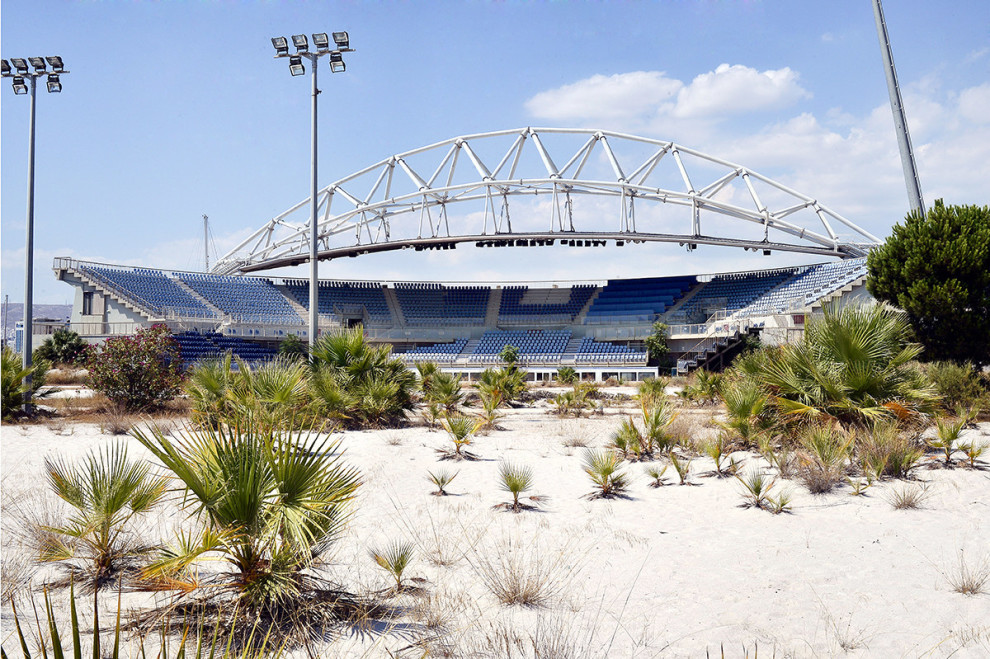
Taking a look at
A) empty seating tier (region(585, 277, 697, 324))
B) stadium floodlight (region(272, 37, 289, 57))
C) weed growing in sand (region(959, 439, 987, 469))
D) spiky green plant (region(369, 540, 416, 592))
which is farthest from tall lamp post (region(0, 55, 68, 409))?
empty seating tier (region(585, 277, 697, 324))

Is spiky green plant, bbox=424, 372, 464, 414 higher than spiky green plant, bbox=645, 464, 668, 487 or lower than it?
higher

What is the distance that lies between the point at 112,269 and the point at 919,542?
4783cm

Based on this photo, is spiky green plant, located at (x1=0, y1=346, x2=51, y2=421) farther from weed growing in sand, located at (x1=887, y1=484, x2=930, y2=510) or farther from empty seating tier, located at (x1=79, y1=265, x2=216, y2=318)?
empty seating tier, located at (x1=79, y1=265, x2=216, y2=318)

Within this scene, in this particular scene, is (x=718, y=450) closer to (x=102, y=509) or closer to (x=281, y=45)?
A: (x=102, y=509)

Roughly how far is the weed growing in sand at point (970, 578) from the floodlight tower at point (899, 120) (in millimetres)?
16418

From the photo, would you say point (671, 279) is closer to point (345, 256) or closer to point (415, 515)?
point (345, 256)

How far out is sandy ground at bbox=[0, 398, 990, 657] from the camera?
4770 mm

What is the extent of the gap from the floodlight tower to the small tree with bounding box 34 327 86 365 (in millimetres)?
37820

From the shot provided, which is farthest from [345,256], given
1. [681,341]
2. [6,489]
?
[6,489]

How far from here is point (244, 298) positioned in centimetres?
4816

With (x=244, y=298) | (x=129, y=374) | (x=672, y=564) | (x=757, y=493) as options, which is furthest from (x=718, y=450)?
(x=244, y=298)

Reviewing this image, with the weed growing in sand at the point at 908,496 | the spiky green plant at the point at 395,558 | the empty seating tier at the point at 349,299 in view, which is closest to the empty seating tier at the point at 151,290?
the empty seating tier at the point at 349,299

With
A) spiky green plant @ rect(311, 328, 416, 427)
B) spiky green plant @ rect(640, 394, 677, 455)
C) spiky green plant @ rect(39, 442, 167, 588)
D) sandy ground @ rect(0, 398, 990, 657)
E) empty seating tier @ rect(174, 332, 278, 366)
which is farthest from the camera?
empty seating tier @ rect(174, 332, 278, 366)

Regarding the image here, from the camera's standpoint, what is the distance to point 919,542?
6.79 meters
